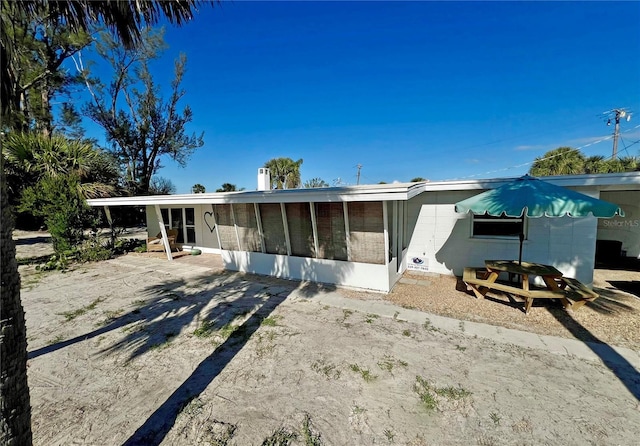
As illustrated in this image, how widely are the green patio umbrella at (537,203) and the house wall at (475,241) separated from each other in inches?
59.5

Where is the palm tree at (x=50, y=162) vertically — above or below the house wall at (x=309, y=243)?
above

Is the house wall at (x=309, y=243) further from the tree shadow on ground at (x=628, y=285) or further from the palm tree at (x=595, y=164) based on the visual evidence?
the palm tree at (x=595, y=164)

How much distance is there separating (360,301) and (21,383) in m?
5.12

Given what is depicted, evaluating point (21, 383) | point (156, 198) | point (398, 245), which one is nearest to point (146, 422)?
point (21, 383)

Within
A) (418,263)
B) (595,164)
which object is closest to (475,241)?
(418,263)

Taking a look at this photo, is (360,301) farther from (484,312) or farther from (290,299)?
(484,312)

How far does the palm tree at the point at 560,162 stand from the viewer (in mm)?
18016

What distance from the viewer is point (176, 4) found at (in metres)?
3.60

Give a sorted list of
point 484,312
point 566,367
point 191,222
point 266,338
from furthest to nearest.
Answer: point 191,222 < point 484,312 < point 266,338 < point 566,367

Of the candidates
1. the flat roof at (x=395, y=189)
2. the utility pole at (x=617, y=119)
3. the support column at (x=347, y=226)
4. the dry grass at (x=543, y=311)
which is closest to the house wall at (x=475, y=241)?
the flat roof at (x=395, y=189)

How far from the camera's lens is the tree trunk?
64.2 inches

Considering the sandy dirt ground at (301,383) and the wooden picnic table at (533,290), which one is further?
the wooden picnic table at (533,290)

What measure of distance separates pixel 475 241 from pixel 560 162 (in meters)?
17.5

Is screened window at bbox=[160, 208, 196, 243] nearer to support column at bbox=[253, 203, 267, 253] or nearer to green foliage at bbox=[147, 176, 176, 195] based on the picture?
support column at bbox=[253, 203, 267, 253]
